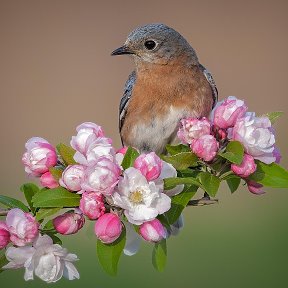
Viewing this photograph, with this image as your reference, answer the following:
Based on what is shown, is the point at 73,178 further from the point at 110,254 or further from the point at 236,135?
the point at 236,135

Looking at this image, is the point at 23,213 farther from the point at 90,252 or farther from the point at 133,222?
the point at 90,252

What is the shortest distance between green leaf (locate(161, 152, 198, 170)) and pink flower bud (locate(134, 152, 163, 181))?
21 centimetres

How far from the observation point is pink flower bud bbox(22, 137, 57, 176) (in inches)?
80.0

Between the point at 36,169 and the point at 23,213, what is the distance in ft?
0.50

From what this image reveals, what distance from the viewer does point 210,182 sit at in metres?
2.02

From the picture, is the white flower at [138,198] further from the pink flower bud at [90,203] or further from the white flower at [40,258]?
the white flower at [40,258]

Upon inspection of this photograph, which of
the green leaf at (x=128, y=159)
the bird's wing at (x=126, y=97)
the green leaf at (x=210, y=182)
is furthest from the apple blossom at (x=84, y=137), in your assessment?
the bird's wing at (x=126, y=97)

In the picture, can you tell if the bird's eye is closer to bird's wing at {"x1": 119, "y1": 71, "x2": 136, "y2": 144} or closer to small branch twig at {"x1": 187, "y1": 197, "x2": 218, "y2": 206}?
bird's wing at {"x1": 119, "y1": 71, "x2": 136, "y2": 144}

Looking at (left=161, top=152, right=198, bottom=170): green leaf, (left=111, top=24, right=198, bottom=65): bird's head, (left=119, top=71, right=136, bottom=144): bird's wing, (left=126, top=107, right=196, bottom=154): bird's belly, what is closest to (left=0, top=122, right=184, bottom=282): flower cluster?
(left=161, top=152, right=198, bottom=170): green leaf

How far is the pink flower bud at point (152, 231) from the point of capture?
187 centimetres

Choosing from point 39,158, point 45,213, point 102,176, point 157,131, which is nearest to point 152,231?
point 102,176

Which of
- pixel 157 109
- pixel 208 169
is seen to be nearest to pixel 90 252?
pixel 157 109

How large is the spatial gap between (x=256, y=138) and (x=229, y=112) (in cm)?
15

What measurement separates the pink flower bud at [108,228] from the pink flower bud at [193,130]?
0.41 m
